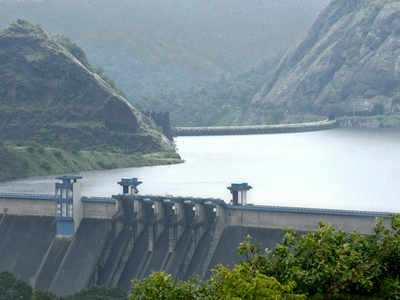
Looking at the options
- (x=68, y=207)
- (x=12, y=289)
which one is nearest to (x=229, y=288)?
(x=12, y=289)

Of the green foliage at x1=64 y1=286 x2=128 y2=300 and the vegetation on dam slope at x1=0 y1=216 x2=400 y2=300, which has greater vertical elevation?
the green foliage at x1=64 y1=286 x2=128 y2=300

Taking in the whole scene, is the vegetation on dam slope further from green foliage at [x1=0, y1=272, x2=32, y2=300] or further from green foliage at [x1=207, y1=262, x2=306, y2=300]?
green foliage at [x1=0, y1=272, x2=32, y2=300]

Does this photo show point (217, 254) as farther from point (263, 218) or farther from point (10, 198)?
point (10, 198)

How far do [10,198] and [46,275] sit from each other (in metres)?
12.4

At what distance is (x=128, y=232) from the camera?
83500 millimetres

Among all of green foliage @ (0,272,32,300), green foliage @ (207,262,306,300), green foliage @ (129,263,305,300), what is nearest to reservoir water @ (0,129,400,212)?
green foliage @ (0,272,32,300)

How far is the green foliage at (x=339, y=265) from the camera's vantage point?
36312mm

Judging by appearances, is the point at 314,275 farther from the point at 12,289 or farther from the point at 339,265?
the point at 12,289

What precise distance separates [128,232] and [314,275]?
47698mm

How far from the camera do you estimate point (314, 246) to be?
3878 cm

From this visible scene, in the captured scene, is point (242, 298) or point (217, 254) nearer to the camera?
point (242, 298)

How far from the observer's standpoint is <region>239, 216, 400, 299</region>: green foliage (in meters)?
36.3

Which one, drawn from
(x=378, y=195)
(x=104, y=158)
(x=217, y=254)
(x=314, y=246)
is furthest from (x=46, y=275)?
(x=104, y=158)

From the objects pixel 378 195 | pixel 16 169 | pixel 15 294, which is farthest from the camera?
pixel 16 169
